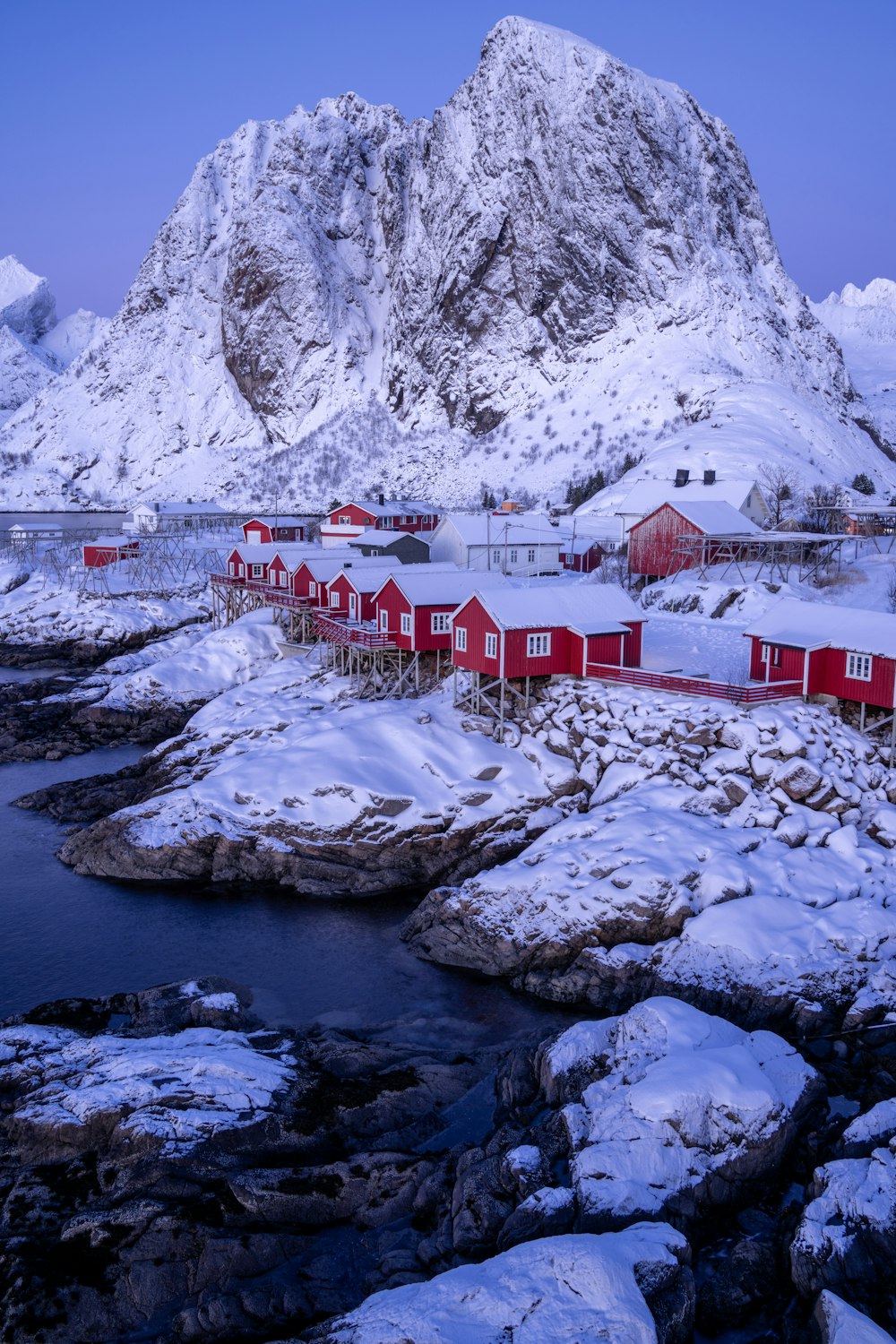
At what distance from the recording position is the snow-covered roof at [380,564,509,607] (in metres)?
35.9

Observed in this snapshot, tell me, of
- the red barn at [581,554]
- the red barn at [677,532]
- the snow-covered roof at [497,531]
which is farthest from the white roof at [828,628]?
the red barn at [581,554]

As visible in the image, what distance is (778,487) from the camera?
62.0 m

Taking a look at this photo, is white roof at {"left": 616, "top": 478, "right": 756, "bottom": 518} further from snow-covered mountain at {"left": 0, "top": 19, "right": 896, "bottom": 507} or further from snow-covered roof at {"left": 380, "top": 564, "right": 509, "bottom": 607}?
snow-covered roof at {"left": 380, "top": 564, "right": 509, "bottom": 607}

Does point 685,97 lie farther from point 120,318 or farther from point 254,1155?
point 254,1155

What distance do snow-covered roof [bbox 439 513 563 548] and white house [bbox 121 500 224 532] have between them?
45.9 metres

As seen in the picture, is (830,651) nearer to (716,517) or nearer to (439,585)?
(439,585)

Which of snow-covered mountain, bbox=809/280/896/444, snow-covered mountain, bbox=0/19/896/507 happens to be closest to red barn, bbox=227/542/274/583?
snow-covered mountain, bbox=0/19/896/507

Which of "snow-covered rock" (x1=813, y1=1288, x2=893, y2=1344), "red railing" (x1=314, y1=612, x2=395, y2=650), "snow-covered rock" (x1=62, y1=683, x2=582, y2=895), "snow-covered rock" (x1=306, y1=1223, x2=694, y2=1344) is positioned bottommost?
"snow-covered rock" (x1=813, y1=1288, x2=893, y2=1344)

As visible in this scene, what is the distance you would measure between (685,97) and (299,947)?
123351 mm

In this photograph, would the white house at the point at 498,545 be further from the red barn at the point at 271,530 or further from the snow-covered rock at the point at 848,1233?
the snow-covered rock at the point at 848,1233

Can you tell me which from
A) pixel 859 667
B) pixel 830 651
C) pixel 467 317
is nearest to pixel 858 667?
pixel 859 667

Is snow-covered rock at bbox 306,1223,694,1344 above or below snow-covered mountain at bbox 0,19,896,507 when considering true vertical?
below

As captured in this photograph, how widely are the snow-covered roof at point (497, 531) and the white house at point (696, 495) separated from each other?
4.43 m

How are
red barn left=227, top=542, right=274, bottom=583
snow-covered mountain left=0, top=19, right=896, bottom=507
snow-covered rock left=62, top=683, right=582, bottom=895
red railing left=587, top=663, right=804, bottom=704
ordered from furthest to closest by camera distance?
snow-covered mountain left=0, top=19, right=896, bottom=507, red barn left=227, top=542, right=274, bottom=583, red railing left=587, top=663, right=804, bottom=704, snow-covered rock left=62, top=683, right=582, bottom=895
